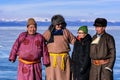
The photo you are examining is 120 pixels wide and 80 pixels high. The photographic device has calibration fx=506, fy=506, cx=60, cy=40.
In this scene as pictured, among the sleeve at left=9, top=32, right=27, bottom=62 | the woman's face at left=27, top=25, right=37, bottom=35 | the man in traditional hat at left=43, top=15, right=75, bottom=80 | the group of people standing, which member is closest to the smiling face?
the group of people standing

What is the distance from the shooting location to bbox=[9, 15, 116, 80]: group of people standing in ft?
22.8

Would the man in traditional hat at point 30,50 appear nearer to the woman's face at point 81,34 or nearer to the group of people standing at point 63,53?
the group of people standing at point 63,53

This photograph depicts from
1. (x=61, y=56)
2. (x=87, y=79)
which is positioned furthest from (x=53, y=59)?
(x=87, y=79)

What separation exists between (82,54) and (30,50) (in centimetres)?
74

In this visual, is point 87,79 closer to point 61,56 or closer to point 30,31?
point 61,56

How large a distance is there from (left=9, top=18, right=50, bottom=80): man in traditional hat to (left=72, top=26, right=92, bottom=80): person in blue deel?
437 mm

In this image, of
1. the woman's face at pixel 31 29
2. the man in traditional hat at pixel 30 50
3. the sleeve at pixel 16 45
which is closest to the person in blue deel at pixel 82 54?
the man in traditional hat at pixel 30 50

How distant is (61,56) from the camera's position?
7.40 metres

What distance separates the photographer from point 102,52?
272 inches

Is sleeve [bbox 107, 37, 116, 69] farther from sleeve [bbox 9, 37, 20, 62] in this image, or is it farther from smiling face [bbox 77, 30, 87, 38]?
sleeve [bbox 9, 37, 20, 62]

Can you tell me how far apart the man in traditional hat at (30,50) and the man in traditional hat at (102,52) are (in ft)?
2.49

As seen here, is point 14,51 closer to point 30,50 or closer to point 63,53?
point 30,50

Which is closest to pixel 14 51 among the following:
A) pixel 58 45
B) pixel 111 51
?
pixel 58 45

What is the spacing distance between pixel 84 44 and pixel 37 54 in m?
0.69
